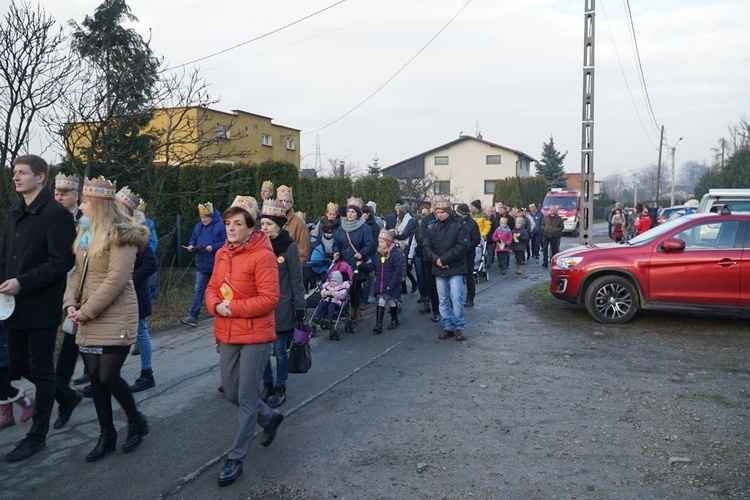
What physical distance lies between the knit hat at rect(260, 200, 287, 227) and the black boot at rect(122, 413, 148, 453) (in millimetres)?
1991

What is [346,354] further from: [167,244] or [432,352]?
[167,244]

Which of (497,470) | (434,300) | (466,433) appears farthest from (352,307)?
(497,470)

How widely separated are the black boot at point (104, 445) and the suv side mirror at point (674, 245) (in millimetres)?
8096

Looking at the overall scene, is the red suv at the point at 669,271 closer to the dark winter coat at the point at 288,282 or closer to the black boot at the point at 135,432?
the dark winter coat at the point at 288,282

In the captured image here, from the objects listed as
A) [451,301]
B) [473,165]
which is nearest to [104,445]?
[451,301]

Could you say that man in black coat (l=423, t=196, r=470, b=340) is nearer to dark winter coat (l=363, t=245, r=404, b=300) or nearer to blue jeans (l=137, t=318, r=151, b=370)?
dark winter coat (l=363, t=245, r=404, b=300)

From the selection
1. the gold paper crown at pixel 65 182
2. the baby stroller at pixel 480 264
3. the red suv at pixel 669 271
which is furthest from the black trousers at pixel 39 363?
the baby stroller at pixel 480 264

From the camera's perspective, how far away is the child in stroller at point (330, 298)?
29.8ft

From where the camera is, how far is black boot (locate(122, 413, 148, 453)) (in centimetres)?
490

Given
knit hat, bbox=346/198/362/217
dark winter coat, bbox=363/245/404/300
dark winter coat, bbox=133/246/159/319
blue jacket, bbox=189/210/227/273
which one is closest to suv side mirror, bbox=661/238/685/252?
dark winter coat, bbox=363/245/404/300

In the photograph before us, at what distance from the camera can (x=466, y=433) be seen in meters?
5.27

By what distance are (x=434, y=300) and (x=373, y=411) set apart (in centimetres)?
487

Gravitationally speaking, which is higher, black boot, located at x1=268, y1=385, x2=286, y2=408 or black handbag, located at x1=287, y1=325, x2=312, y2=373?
black handbag, located at x1=287, y1=325, x2=312, y2=373

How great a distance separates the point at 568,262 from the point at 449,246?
270 cm
